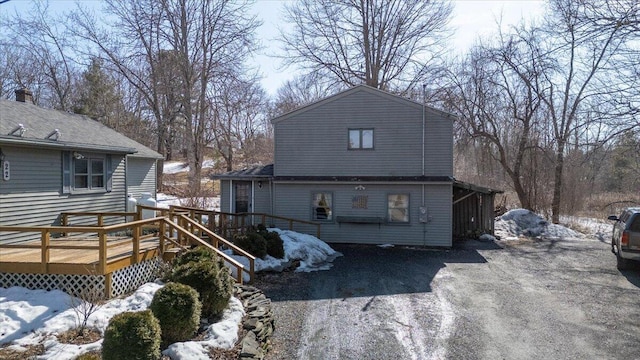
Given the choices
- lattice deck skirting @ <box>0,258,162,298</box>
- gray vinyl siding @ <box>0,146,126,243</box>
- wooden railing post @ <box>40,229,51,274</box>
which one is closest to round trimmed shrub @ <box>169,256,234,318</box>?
lattice deck skirting @ <box>0,258,162,298</box>

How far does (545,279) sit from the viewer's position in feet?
32.3

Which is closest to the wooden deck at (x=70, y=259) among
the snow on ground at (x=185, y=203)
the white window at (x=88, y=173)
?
the white window at (x=88, y=173)

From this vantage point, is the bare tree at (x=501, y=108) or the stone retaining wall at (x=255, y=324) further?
the bare tree at (x=501, y=108)

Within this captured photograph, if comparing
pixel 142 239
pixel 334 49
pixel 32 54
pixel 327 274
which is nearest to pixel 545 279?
pixel 327 274

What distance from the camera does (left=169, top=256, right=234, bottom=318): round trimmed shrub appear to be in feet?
19.0

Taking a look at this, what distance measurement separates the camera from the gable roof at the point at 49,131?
30.4 ft

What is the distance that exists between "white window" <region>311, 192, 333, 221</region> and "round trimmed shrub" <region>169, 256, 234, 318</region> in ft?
29.1

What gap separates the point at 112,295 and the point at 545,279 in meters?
9.58

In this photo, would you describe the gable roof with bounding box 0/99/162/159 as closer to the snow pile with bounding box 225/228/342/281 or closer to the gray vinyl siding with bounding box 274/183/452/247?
the snow pile with bounding box 225/228/342/281

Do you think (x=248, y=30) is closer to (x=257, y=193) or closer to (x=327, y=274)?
(x=257, y=193)

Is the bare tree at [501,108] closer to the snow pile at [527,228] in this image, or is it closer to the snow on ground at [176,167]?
the snow pile at [527,228]

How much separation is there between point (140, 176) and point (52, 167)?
802cm

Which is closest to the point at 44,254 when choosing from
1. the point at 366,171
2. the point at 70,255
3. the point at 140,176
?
the point at 70,255

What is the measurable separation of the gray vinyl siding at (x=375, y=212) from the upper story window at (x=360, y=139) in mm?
1457
